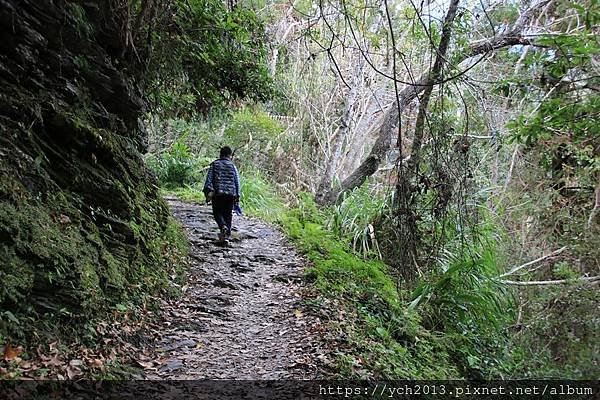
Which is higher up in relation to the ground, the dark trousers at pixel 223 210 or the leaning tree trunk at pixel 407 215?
the leaning tree trunk at pixel 407 215

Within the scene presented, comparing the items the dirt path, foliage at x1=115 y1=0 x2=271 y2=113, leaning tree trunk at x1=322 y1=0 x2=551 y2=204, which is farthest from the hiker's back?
leaning tree trunk at x1=322 y1=0 x2=551 y2=204

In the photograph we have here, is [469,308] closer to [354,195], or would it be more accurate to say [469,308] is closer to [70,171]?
[354,195]

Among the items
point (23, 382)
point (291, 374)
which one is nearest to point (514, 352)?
point (291, 374)

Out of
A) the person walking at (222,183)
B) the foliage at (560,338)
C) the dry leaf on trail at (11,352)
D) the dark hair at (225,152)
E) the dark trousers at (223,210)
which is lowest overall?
the foliage at (560,338)

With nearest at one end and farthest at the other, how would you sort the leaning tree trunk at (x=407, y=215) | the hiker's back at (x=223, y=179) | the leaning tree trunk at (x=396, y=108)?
the leaning tree trunk at (x=407, y=215)
the leaning tree trunk at (x=396, y=108)
the hiker's back at (x=223, y=179)

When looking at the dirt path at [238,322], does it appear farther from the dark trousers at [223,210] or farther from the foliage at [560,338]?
the foliage at [560,338]

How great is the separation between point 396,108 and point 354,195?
215 cm

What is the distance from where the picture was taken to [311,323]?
566 centimetres

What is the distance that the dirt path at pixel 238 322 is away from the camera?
4531mm

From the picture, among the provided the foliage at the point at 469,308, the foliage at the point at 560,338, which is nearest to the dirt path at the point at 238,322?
the foliage at the point at 469,308

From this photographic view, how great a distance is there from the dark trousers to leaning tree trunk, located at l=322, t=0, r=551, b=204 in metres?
3.24

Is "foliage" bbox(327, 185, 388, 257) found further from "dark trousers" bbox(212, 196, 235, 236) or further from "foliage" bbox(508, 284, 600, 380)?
"foliage" bbox(508, 284, 600, 380)

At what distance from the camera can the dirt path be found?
14.9ft

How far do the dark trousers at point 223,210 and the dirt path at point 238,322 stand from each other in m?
0.39
